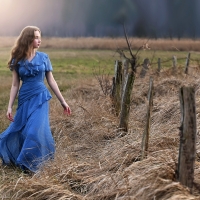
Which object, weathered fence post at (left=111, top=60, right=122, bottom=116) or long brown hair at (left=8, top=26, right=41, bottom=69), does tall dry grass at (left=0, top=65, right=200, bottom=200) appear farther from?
long brown hair at (left=8, top=26, right=41, bottom=69)

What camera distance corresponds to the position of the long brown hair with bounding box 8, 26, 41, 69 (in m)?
5.70

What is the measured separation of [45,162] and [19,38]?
1457 millimetres

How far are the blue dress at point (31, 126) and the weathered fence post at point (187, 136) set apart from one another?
2268mm

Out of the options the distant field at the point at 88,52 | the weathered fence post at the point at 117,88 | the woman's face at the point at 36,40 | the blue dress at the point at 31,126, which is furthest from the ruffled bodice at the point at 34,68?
the distant field at the point at 88,52

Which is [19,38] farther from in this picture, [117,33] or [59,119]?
[117,33]

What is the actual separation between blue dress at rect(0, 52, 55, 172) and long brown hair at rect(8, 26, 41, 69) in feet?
0.23

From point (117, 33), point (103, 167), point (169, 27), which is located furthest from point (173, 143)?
point (169, 27)

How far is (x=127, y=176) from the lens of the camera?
4.09 metres

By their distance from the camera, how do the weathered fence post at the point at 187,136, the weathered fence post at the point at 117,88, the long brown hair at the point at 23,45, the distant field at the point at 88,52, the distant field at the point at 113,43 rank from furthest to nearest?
1. the distant field at the point at 88,52
2. the distant field at the point at 113,43
3. the weathered fence post at the point at 117,88
4. the long brown hair at the point at 23,45
5. the weathered fence post at the point at 187,136

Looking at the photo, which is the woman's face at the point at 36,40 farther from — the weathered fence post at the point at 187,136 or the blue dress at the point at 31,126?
the weathered fence post at the point at 187,136

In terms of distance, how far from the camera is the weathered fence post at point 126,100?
6387 mm

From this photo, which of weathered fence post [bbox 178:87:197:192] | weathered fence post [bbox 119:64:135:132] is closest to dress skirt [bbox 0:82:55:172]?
weathered fence post [bbox 119:64:135:132]

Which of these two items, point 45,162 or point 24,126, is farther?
point 24,126

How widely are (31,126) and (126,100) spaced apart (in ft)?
Answer: 4.43
